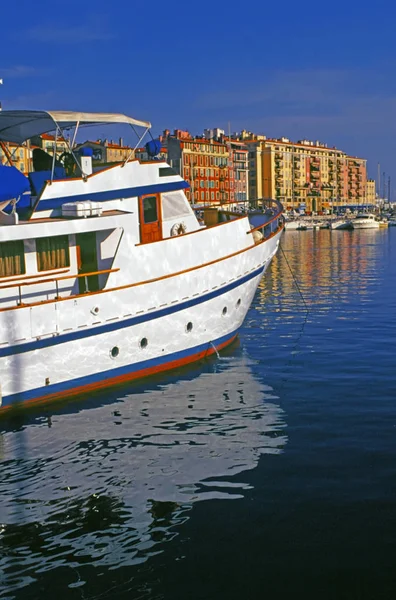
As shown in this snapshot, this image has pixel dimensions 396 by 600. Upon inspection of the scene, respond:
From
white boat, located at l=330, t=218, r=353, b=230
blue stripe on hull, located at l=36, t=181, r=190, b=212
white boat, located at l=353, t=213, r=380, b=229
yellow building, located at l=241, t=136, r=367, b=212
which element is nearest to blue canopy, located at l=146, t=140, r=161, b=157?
blue stripe on hull, located at l=36, t=181, r=190, b=212

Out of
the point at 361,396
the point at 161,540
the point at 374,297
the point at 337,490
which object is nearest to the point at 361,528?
the point at 337,490

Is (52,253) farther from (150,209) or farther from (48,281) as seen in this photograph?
(150,209)

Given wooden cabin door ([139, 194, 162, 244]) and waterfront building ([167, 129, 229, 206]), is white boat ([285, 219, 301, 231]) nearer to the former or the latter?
waterfront building ([167, 129, 229, 206])

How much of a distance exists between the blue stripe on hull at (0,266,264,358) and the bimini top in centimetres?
473

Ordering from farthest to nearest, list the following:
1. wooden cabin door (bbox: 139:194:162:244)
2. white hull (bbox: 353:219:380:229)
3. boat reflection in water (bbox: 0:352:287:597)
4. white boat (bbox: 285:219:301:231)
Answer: white hull (bbox: 353:219:380:229), white boat (bbox: 285:219:301:231), wooden cabin door (bbox: 139:194:162:244), boat reflection in water (bbox: 0:352:287:597)

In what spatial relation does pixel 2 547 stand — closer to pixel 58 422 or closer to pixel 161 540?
pixel 161 540

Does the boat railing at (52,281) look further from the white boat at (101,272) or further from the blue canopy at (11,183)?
the blue canopy at (11,183)

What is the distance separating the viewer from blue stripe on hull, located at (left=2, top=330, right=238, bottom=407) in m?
14.1

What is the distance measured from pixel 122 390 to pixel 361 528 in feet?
26.0

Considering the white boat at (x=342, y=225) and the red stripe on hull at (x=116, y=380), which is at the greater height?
the white boat at (x=342, y=225)

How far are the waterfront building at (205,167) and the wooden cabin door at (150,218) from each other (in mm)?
112167

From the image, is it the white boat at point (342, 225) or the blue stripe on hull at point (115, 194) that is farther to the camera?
the white boat at point (342, 225)

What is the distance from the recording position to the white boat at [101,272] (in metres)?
14.3

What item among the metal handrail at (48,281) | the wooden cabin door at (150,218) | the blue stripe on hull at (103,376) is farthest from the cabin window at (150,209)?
the blue stripe on hull at (103,376)
